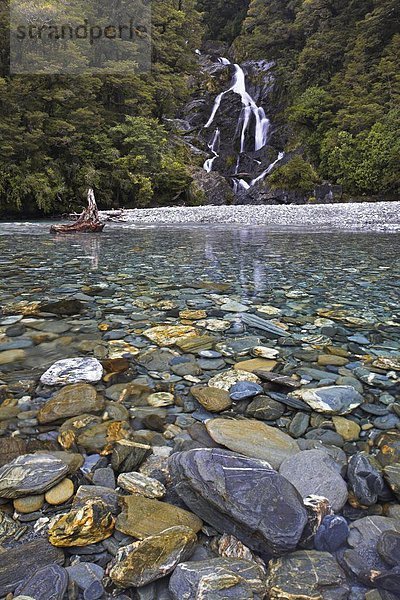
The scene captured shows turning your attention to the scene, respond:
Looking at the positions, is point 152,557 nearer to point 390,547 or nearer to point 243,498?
point 243,498

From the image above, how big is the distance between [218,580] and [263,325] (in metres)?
1.91

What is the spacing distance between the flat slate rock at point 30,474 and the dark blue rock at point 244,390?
797 millimetres

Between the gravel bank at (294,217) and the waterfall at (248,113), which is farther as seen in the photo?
the waterfall at (248,113)

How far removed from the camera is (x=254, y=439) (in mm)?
1450

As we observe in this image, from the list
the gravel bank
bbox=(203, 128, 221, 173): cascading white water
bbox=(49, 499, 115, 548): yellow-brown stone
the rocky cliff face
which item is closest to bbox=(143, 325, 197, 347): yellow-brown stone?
bbox=(49, 499, 115, 548): yellow-brown stone

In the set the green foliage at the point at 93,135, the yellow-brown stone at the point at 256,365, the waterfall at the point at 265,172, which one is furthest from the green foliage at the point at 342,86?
the yellow-brown stone at the point at 256,365

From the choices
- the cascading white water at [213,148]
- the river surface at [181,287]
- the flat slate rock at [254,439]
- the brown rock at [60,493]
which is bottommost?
the brown rock at [60,493]

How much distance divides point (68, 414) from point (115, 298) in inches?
75.1

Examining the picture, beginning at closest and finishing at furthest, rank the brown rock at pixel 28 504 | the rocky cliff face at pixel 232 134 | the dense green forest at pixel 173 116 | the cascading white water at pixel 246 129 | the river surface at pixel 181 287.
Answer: the brown rock at pixel 28 504 → the river surface at pixel 181 287 → the dense green forest at pixel 173 116 → the rocky cliff face at pixel 232 134 → the cascading white water at pixel 246 129

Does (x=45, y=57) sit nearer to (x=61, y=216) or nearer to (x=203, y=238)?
(x=61, y=216)

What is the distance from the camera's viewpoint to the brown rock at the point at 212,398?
1713 mm

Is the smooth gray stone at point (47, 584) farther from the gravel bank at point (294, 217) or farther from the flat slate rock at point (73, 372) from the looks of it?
the gravel bank at point (294, 217)

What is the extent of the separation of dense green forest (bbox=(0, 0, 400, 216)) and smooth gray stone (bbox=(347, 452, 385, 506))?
17.8 m

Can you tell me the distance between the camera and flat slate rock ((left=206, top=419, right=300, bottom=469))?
4.51 ft
